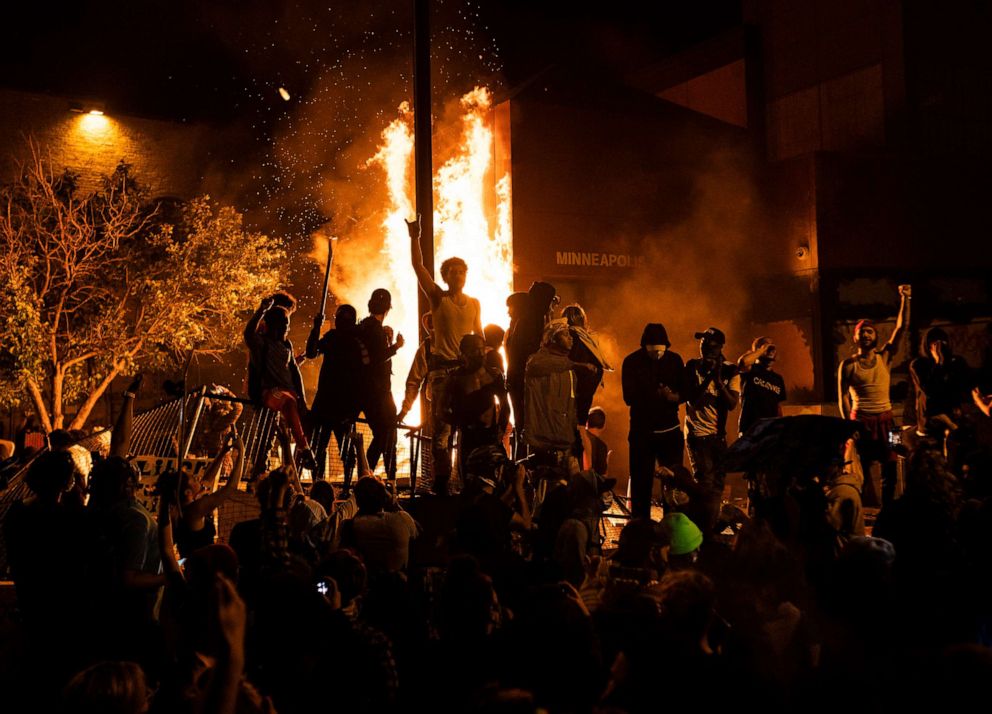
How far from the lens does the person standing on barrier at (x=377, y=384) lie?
29.6 ft

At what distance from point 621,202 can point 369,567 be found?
1505 cm

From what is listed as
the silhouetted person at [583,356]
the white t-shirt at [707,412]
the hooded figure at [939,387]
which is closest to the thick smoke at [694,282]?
the hooded figure at [939,387]

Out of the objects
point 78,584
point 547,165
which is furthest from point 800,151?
point 78,584

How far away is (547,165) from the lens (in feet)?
63.7

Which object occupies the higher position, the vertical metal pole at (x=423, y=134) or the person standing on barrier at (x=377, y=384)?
the vertical metal pole at (x=423, y=134)

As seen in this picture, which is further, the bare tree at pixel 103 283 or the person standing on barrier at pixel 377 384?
the bare tree at pixel 103 283

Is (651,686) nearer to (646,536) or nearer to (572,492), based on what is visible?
(646,536)

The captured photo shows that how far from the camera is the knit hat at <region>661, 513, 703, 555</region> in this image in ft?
21.2

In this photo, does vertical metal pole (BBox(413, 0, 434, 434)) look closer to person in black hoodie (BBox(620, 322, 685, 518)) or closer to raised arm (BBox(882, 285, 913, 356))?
person in black hoodie (BBox(620, 322, 685, 518))

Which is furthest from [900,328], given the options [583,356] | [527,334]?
[527,334]

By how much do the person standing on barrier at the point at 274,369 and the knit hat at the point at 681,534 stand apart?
11.2ft

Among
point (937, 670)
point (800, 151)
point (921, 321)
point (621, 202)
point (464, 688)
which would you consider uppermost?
point (800, 151)

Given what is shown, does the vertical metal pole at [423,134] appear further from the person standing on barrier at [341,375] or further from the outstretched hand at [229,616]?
the outstretched hand at [229,616]

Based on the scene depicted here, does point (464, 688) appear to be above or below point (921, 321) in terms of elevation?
below
